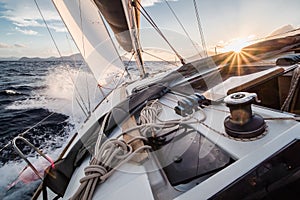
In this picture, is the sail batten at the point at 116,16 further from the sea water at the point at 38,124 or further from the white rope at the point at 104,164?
the white rope at the point at 104,164

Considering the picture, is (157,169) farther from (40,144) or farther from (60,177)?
(40,144)

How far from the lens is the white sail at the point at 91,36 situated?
4129mm

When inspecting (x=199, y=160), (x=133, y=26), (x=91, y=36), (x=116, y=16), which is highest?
(x=116, y=16)

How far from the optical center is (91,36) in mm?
4562

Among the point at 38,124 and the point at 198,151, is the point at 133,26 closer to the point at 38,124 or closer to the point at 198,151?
the point at 38,124

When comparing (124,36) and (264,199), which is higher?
(124,36)

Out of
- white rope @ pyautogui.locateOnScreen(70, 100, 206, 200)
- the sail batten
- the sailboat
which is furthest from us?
the sail batten

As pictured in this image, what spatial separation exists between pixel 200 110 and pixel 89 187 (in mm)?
570

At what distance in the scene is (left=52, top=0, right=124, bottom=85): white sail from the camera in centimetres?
413

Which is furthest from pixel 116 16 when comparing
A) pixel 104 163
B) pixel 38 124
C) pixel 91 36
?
pixel 104 163

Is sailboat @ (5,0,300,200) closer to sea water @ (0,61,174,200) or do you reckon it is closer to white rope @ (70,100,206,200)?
white rope @ (70,100,206,200)

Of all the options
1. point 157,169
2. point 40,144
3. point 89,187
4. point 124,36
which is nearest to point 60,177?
point 89,187

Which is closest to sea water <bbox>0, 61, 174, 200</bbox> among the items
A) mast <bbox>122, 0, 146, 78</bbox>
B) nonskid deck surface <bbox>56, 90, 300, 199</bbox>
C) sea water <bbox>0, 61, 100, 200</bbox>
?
sea water <bbox>0, 61, 100, 200</bbox>

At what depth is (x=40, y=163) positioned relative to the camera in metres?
2.29
